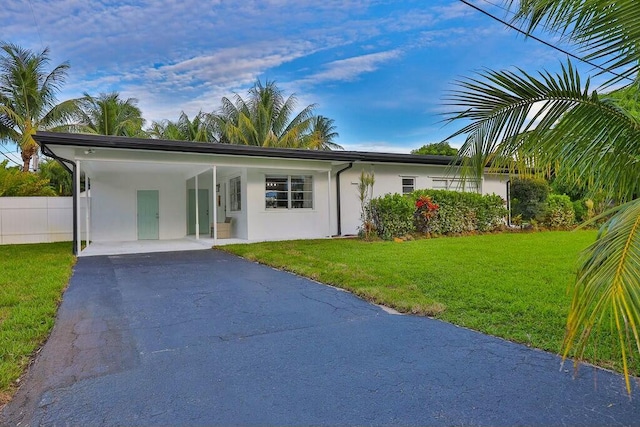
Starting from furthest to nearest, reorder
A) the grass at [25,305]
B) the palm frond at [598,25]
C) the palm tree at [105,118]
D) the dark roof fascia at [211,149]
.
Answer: the palm tree at [105,118] < the dark roof fascia at [211,149] < the grass at [25,305] < the palm frond at [598,25]

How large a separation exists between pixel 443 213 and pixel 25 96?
2099 cm

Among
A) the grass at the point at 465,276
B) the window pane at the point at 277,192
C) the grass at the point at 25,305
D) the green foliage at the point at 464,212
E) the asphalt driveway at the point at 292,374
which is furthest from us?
the green foliage at the point at 464,212

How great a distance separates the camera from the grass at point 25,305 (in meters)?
3.65

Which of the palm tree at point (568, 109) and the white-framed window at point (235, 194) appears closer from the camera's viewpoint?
the palm tree at point (568, 109)

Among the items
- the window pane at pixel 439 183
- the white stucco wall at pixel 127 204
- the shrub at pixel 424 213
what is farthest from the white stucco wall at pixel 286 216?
the window pane at pixel 439 183

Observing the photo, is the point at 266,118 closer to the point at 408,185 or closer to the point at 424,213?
the point at 408,185

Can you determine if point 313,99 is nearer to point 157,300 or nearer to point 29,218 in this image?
point 29,218

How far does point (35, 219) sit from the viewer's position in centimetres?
1532

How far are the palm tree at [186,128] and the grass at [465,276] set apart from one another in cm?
1765

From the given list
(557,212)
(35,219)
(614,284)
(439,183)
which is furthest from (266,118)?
(614,284)

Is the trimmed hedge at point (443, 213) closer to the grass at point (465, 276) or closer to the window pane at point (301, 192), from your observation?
the grass at point (465, 276)

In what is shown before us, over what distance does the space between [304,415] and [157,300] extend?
3.98m

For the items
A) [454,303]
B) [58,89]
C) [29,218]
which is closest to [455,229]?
[454,303]

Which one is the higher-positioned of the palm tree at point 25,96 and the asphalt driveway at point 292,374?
the palm tree at point 25,96
